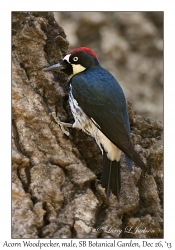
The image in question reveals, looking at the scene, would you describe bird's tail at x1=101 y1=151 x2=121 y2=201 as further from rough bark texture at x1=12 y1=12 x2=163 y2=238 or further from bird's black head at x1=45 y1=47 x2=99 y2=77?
bird's black head at x1=45 y1=47 x2=99 y2=77

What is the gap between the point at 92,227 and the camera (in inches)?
145

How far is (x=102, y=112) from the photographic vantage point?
4312 millimetres

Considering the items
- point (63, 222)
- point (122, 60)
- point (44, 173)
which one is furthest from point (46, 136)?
point (122, 60)

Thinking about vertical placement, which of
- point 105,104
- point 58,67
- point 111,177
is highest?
point 58,67

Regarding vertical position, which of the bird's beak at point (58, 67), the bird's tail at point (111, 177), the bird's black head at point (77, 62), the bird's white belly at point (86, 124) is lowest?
the bird's tail at point (111, 177)

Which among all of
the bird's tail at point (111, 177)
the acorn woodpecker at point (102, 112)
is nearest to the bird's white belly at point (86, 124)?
the acorn woodpecker at point (102, 112)

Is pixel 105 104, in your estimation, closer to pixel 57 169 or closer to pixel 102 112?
pixel 102 112

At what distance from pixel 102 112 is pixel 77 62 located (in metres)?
0.62

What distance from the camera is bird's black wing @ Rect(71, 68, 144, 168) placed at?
4.15 metres

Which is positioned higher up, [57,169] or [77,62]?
[77,62]

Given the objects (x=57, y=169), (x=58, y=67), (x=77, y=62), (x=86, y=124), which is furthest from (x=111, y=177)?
(x=77, y=62)

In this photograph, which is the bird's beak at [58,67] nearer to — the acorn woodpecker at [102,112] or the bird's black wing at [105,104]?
the acorn woodpecker at [102,112]

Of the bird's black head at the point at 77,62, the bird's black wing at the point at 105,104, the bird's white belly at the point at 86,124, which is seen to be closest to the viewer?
the bird's black wing at the point at 105,104

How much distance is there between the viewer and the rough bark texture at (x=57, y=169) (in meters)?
3.69
